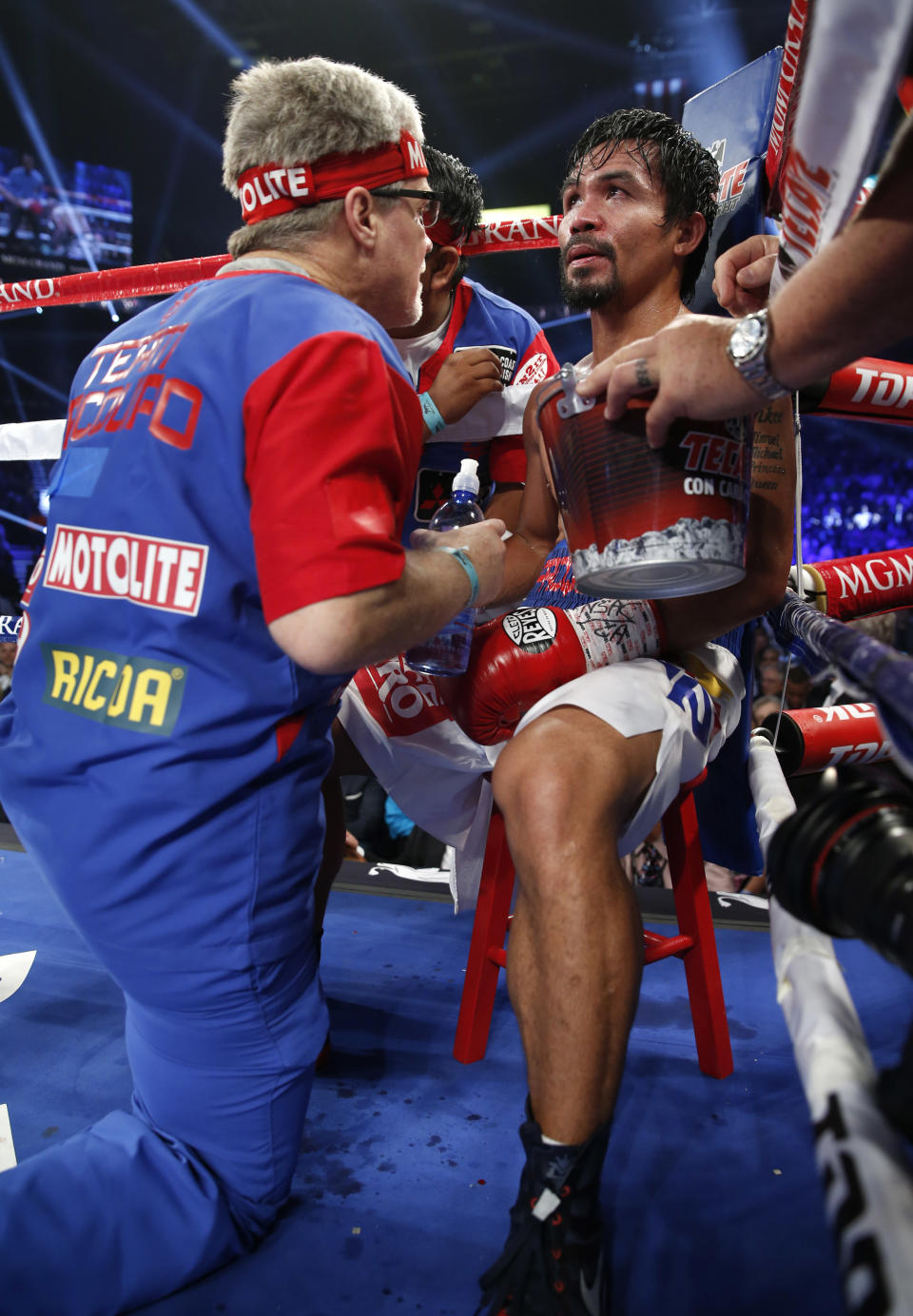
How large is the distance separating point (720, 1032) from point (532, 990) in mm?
591

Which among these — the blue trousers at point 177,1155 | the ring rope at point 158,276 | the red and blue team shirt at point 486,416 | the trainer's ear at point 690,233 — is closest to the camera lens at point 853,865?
the blue trousers at point 177,1155

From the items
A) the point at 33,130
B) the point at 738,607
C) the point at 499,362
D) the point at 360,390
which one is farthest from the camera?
the point at 33,130

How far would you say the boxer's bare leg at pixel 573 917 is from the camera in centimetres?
88

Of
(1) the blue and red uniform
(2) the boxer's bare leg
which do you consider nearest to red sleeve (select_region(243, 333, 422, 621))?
(1) the blue and red uniform

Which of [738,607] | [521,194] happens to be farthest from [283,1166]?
[521,194]

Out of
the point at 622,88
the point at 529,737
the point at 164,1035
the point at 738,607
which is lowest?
the point at 164,1035

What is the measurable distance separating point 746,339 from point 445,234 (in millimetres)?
1060

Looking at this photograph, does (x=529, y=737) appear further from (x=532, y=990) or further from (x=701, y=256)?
(x=701, y=256)

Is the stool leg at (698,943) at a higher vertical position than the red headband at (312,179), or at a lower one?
lower

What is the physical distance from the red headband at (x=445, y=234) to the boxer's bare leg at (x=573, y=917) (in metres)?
1.04

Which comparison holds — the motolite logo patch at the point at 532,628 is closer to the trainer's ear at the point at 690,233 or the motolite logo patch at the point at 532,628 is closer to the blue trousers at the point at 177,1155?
the blue trousers at the point at 177,1155

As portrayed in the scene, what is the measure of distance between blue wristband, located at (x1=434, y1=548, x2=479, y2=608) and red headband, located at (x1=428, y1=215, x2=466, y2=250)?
91 centimetres

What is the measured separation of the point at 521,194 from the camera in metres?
5.87

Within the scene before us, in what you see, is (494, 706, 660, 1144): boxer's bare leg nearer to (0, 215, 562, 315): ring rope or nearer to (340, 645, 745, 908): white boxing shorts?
(340, 645, 745, 908): white boxing shorts
